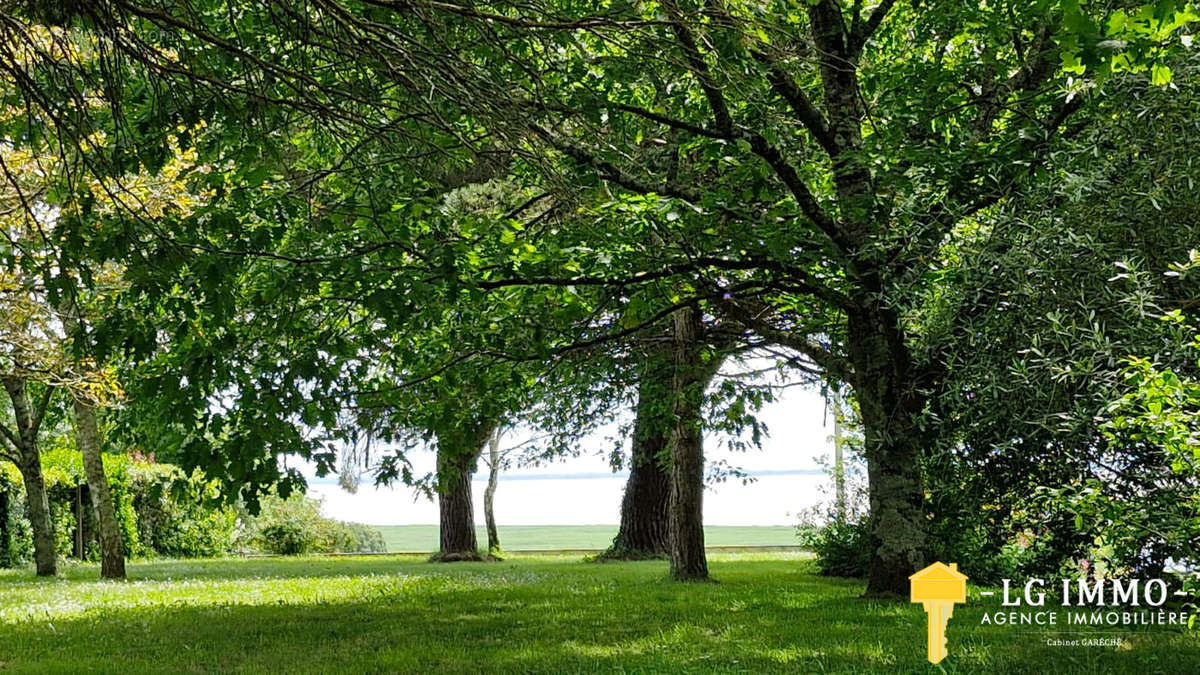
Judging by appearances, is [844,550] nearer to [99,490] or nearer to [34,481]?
[99,490]

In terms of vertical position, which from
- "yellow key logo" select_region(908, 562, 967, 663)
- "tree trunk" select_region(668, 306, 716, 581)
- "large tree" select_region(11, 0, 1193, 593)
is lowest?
"yellow key logo" select_region(908, 562, 967, 663)

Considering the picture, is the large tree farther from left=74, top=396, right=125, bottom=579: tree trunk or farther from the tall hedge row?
the tall hedge row

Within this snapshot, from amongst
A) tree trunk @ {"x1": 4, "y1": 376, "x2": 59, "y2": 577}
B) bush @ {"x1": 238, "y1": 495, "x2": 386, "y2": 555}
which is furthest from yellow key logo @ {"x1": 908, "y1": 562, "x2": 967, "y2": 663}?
bush @ {"x1": 238, "y1": 495, "x2": 386, "y2": 555}

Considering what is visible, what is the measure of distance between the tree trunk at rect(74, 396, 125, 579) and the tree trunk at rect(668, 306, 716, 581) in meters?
8.70

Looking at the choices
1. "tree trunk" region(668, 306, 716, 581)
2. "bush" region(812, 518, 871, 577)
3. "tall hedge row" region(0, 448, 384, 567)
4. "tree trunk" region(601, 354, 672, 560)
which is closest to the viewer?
"tree trunk" region(668, 306, 716, 581)

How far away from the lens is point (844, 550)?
1323cm

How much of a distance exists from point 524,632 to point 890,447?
3.84 metres

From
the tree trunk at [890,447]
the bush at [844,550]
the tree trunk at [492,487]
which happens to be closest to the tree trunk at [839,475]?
the bush at [844,550]

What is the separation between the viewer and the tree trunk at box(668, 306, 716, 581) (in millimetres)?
12094

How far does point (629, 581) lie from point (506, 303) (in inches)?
187

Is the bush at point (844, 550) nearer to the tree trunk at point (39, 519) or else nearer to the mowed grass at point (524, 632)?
the mowed grass at point (524, 632)

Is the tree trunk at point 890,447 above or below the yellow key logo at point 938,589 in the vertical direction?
above

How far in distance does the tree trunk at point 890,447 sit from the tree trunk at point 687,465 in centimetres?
289

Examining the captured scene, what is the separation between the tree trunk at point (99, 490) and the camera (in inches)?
572
